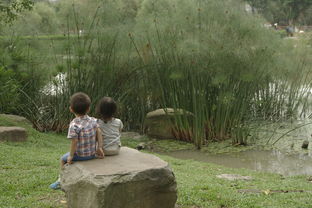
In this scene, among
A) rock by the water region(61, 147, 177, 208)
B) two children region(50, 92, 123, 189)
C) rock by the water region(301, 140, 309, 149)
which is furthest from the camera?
rock by the water region(301, 140, 309, 149)

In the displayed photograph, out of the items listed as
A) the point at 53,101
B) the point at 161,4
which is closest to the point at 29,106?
the point at 53,101

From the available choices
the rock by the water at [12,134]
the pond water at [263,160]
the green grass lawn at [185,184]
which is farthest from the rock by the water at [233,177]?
the rock by the water at [12,134]

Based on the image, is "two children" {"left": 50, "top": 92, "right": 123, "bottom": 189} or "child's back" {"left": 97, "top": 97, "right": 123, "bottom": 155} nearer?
"two children" {"left": 50, "top": 92, "right": 123, "bottom": 189}

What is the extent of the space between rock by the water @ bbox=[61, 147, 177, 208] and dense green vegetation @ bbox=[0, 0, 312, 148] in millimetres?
5070

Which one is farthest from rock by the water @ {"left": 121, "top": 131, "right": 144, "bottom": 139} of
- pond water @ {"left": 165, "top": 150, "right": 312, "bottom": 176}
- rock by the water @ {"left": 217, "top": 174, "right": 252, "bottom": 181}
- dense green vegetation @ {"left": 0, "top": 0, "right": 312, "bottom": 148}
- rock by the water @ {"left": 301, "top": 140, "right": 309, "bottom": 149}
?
rock by the water @ {"left": 217, "top": 174, "right": 252, "bottom": 181}

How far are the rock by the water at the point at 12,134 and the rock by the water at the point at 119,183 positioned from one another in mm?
3989

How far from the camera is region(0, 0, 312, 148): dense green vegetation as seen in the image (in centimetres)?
Answer: 855

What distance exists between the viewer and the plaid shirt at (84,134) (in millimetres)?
3535

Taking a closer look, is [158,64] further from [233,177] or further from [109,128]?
[109,128]

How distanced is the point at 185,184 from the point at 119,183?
1.81 m

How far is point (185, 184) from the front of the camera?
4891mm

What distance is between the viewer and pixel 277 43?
917 cm

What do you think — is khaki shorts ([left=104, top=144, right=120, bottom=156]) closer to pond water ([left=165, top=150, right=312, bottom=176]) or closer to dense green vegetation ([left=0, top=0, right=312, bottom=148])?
pond water ([left=165, top=150, right=312, bottom=176])

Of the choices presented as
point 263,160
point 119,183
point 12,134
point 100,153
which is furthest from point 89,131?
point 263,160
